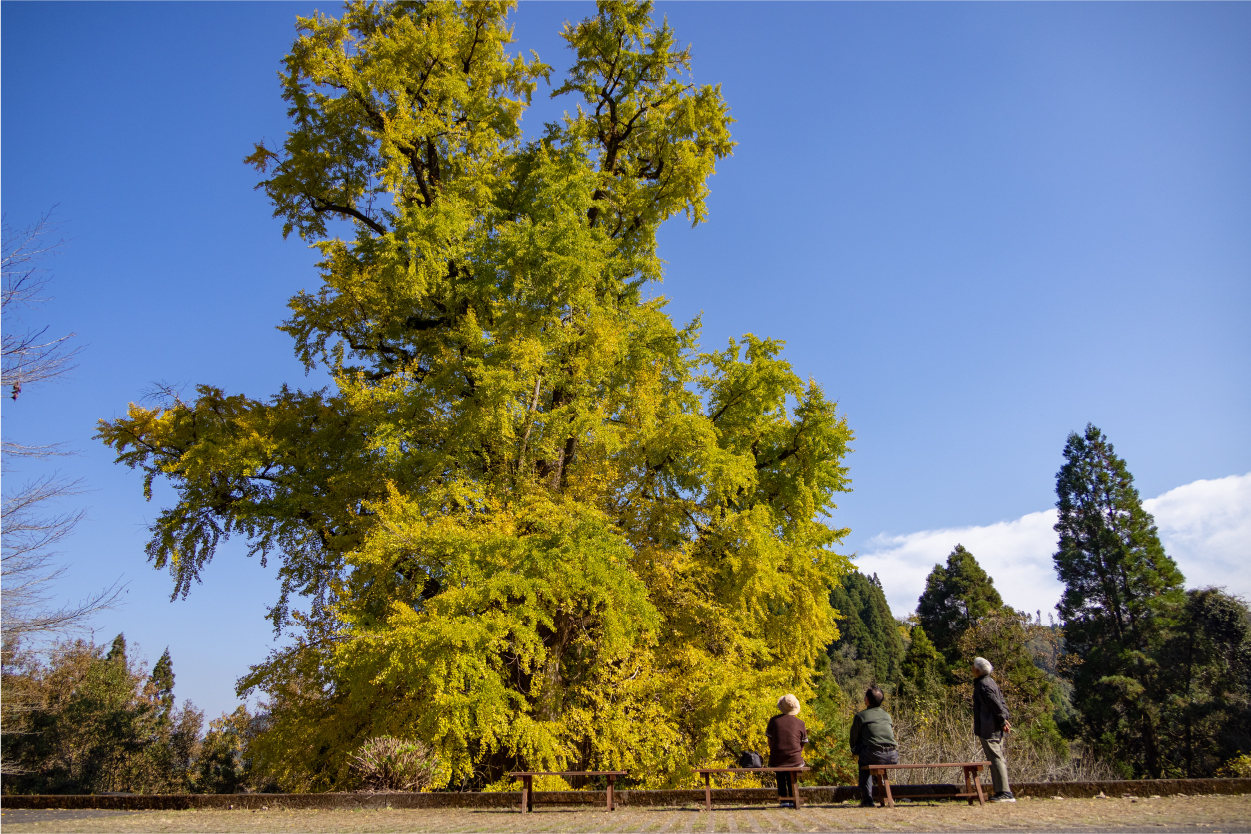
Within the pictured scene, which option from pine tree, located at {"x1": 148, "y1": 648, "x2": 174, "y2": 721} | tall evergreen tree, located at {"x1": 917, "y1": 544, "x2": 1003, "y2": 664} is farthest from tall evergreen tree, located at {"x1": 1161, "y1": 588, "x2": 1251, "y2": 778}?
pine tree, located at {"x1": 148, "y1": 648, "x2": 174, "y2": 721}

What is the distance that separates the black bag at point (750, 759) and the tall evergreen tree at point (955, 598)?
40.3m

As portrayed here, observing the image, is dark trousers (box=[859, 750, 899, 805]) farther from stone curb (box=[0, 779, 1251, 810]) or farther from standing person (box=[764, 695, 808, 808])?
standing person (box=[764, 695, 808, 808])

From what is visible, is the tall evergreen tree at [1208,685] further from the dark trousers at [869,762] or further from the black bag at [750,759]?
the dark trousers at [869,762]

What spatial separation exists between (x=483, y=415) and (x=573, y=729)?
5.11 m

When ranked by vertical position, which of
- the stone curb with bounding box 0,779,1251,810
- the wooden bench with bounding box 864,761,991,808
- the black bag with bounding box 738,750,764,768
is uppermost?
the wooden bench with bounding box 864,761,991,808

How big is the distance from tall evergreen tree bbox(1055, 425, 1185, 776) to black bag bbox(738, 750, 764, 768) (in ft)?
88.4

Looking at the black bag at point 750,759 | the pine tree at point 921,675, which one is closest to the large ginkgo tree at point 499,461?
the black bag at point 750,759

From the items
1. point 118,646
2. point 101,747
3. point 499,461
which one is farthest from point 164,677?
point 499,461

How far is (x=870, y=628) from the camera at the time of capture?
63781 mm

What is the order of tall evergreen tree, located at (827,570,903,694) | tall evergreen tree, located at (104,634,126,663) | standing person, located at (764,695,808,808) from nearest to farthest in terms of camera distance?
standing person, located at (764,695,808,808) → tall evergreen tree, located at (104,634,126,663) → tall evergreen tree, located at (827,570,903,694)

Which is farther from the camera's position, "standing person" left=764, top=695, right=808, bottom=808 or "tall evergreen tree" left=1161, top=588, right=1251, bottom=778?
"tall evergreen tree" left=1161, top=588, right=1251, bottom=778

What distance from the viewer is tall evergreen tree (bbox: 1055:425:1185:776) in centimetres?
2834

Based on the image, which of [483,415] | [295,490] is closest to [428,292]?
[483,415]

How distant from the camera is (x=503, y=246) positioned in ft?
38.6
